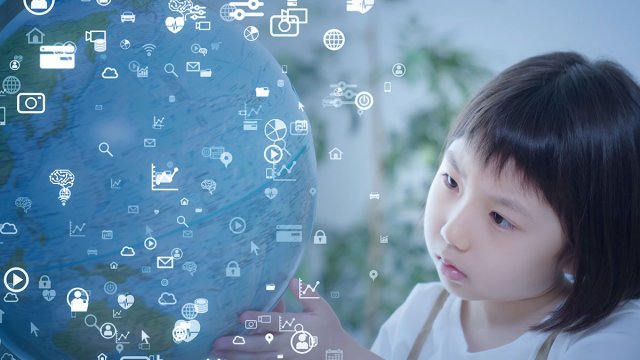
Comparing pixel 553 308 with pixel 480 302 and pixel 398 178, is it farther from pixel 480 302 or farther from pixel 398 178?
pixel 398 178

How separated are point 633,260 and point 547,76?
279mm

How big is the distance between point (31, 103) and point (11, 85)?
71 mm

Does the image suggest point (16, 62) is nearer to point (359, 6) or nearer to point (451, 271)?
point (359, 6)

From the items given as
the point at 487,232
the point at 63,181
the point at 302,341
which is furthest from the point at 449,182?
the point at 63,181

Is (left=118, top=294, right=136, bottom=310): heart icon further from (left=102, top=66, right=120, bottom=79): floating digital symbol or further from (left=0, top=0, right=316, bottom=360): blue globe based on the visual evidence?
(left=102, top=66, right=120, bottom=79): floating digital symbol

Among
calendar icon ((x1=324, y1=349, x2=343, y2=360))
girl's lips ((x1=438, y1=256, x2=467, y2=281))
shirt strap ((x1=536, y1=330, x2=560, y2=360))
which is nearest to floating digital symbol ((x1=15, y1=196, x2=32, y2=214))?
calendar icon ((x1=324, y1=349, x2=343, y2=360))

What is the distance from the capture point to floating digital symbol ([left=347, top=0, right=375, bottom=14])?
3.26ft

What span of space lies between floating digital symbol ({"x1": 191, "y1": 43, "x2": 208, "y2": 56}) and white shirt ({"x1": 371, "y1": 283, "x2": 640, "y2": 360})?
1.71ft

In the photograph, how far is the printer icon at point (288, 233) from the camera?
93cm

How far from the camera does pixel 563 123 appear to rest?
0.90 meters

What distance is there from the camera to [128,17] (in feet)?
3.13

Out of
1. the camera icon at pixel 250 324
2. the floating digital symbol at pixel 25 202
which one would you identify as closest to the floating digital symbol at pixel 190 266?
the camera icon at pixel 250 324

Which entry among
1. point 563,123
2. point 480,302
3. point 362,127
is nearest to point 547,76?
point 563,123

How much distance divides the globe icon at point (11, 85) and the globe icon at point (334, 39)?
1.40ft
